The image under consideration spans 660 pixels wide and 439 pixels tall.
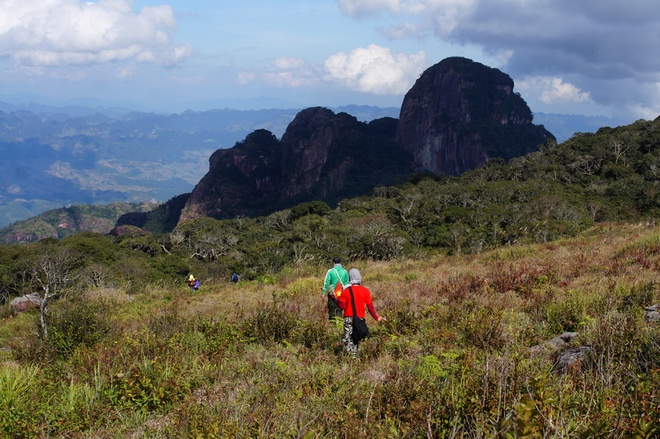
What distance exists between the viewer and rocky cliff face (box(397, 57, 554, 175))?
406 ft

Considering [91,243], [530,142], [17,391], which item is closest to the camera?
[17,391]

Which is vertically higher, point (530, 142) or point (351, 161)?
point (530, 142)

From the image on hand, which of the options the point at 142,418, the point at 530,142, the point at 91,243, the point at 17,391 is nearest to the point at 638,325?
the point at 142,418

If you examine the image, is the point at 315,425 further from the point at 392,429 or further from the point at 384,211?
the point at 384,211

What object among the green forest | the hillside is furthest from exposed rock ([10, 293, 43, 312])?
the hillside

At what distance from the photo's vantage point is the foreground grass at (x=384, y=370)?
10.2 feet

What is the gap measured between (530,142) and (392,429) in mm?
142991

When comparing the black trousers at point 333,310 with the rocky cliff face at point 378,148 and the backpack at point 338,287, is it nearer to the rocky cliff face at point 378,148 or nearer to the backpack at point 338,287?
the backpack at point 338,287

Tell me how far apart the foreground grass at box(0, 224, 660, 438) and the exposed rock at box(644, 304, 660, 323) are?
123 mm

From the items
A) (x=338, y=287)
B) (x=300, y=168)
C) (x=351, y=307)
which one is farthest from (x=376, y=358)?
(x=300, y=168)

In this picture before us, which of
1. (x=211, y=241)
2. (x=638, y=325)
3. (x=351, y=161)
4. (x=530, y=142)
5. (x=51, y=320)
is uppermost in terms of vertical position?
(x=530, y=142)

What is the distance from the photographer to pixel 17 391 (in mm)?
4402

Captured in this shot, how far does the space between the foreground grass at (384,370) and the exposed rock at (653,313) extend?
0.12 metres

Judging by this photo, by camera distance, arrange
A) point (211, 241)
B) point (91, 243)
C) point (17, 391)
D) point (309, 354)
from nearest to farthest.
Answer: point (17, 391) → point (309, 354) → point (91, 243) → point (211, 241)
